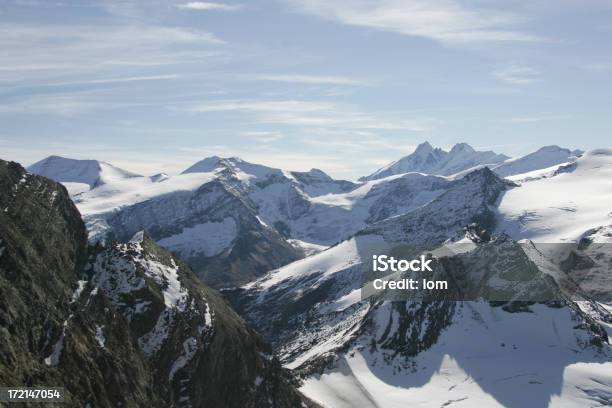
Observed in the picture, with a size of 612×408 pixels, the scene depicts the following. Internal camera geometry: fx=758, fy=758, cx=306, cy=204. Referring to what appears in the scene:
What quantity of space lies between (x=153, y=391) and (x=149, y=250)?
1861 inches

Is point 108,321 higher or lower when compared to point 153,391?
higher

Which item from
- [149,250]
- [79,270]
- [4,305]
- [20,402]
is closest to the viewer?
[20,402]

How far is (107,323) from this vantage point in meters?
144

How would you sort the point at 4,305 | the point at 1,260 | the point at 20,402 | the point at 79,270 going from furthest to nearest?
the point at 79,270
the point at 1,260
the point at 4,305
the point at 20,402

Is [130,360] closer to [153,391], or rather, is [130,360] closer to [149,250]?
[153,391]

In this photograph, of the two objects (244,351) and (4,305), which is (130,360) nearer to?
(4,305)

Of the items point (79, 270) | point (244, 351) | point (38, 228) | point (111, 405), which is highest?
point (38, 228)

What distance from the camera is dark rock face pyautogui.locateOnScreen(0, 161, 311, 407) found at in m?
120

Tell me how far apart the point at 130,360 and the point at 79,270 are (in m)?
27.8

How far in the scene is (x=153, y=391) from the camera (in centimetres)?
14850

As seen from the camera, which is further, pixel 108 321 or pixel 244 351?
pixel 244 351

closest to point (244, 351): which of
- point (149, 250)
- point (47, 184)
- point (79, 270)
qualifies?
point (149, 250)

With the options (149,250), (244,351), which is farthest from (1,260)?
(244,351)

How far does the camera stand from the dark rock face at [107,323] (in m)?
120
